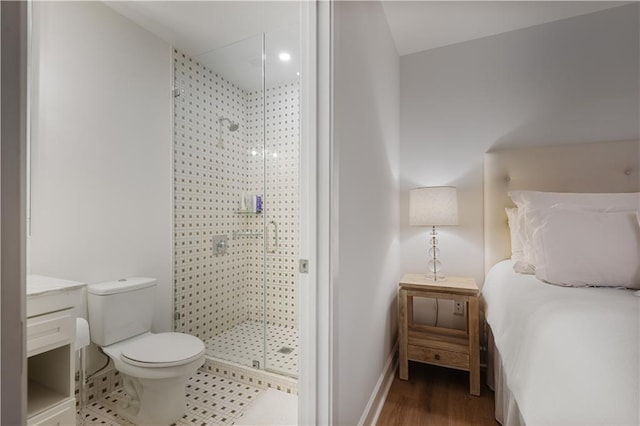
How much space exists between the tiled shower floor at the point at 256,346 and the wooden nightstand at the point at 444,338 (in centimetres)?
83

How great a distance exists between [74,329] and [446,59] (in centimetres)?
291

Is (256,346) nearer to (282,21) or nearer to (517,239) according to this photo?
(517,239)

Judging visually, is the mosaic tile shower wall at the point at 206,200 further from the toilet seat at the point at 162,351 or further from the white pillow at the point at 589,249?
the white pillow at the point at 589,249

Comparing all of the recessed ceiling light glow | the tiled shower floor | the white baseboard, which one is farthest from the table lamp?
the recessed ceiling light glow

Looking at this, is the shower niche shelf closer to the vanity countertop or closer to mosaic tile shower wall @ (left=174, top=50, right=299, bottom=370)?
mosaic tile shower wall @ (left=174, top=50, right=299, bottom=370)

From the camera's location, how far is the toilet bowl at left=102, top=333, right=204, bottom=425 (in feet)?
4.99

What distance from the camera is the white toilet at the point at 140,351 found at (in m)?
1.54

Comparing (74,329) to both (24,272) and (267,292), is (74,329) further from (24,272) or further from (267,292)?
(267,292)

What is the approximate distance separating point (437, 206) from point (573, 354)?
130cm

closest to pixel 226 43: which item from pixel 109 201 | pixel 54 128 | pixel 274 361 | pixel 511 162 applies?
pixel 54 128

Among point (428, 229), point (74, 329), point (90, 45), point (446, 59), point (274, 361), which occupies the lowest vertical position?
point (274, 361)

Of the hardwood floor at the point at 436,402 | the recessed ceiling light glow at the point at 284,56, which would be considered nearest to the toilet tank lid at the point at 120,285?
the hardwood floor at the point at 436,402

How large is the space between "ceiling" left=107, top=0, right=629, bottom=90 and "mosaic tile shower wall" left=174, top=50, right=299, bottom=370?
313 mm

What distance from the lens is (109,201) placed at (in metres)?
1.90
